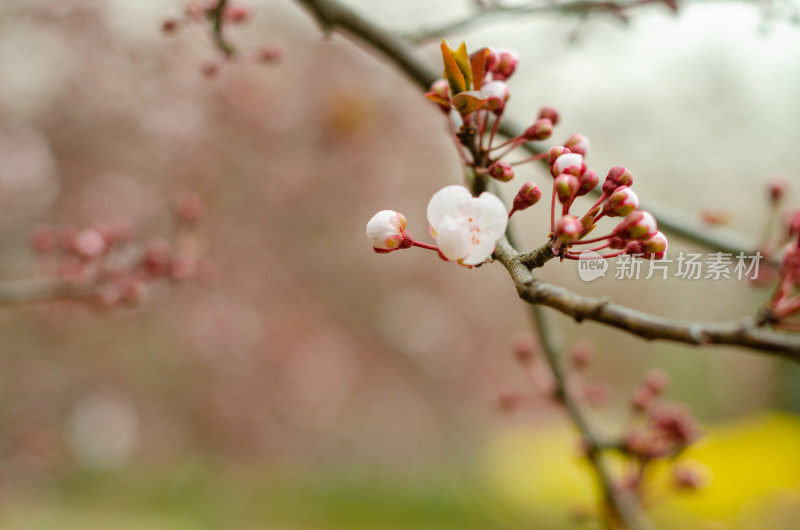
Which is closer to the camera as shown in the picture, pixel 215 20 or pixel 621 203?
pixel 621 203

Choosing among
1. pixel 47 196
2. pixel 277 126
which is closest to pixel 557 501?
pixel 277 126

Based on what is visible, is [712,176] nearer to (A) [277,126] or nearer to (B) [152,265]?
(A) [277,126]

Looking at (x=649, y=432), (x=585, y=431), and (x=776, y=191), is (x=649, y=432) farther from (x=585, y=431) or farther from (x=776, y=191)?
(x=776, y=191)

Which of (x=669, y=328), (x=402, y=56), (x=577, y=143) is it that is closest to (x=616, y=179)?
(x=577, y=143)

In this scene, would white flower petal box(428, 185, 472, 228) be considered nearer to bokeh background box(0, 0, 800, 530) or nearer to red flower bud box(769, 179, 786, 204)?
red flower bud box(769, 179, 786, 204)

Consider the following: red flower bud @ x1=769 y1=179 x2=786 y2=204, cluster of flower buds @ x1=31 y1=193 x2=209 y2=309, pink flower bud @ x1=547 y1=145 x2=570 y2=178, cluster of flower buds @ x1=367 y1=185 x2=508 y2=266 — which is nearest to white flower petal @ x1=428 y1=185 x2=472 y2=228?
cluster of flower buds @ x1=367 y1=185 x2=508 y2=266

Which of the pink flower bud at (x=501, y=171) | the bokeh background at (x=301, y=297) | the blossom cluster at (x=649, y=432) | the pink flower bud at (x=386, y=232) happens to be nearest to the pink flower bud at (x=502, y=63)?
the pink flower bud at (x=501, y=171)
